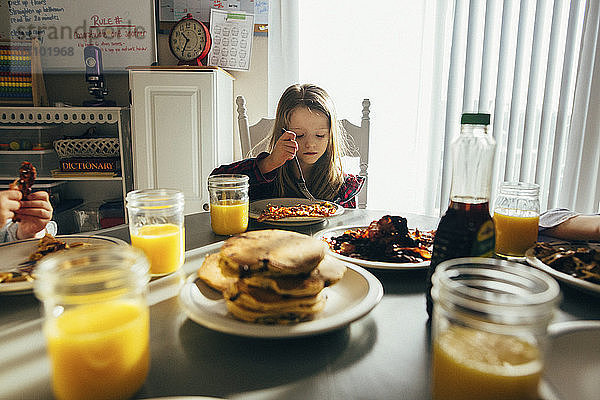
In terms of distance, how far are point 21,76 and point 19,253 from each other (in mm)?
2219

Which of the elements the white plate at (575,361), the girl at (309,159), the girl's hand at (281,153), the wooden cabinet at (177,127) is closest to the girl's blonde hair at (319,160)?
the girl at (309,159)

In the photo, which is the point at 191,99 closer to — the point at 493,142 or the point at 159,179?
the point at 159,179

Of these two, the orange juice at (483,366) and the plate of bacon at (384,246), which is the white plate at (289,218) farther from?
the orange juice at (483,366)

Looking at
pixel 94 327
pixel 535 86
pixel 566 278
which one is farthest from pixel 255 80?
pixel 94 327

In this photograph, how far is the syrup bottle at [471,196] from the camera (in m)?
0.57

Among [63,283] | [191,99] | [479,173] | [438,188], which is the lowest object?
[438,188]

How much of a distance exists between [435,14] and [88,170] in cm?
245

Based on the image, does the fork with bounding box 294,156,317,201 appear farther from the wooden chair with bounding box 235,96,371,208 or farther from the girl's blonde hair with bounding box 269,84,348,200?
the wooden chair with bounding box 235,96,371,208

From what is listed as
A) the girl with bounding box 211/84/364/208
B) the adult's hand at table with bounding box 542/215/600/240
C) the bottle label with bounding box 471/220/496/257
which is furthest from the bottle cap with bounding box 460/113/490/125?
the girl with bounding box 211/84/364/208

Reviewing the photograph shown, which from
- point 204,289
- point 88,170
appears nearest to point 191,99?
point 88,170

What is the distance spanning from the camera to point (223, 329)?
0.50 m

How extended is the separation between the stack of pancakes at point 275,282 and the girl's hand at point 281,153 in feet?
3.11

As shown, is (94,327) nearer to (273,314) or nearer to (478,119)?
(273,314)

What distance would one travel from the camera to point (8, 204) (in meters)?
0.92
